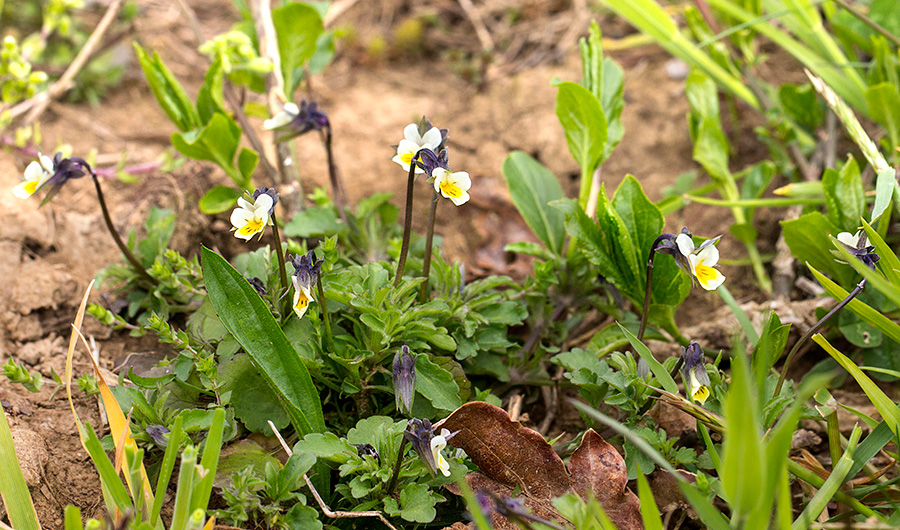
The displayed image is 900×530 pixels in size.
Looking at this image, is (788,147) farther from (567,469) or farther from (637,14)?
(567,469)

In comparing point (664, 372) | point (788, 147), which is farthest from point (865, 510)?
point (788, 147)

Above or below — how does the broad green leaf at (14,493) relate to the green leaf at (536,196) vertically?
below

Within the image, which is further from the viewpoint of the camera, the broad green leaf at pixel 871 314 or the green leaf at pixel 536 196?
the green leaf at pixel 536 196

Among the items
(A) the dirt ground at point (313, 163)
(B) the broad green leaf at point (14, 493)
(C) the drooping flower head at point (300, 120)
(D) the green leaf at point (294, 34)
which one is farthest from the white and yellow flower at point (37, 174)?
(D) the green leaf at point (294, 34)

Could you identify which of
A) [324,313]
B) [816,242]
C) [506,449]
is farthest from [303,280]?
[816,242]

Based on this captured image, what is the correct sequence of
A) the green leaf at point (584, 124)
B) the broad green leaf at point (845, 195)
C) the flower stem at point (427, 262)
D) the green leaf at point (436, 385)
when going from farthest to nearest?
1. the green leaf at point (584, 124)
2. the broad green leaf at point (845, 195)
3. the flower stem at point (427, 262)
4. the green leaf at point (436, 385)

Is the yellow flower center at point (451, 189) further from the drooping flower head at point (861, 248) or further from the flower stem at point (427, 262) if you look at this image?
the drooping flower head at point (861, 248)

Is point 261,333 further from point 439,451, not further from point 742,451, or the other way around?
point 742,451
